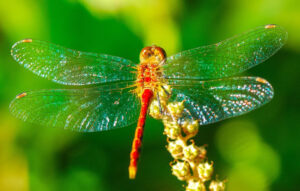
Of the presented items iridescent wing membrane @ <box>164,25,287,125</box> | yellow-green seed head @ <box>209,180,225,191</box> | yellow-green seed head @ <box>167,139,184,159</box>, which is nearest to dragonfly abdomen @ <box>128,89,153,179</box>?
iridescent wing membrane @ <box>164,25,287,125</box>

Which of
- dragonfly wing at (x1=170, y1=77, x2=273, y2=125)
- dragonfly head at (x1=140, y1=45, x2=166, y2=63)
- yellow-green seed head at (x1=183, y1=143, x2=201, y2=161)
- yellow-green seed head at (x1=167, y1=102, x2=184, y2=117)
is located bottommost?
yellow-green seed head at (x1=183, y1=143, x2=201, y2=161)

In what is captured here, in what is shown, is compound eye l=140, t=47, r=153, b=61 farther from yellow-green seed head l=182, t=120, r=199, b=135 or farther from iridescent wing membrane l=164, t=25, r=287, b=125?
yellow-green seed head l=182, t=120, r=199, b=135

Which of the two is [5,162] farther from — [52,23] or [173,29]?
[173,29]

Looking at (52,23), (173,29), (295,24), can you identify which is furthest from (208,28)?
(52,23)

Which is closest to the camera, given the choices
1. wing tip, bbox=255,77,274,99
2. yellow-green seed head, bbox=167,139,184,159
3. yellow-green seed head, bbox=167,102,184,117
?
yellow-green seed head, bbox=167,139,184,159

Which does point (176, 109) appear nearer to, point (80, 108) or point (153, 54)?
point (153, 54)

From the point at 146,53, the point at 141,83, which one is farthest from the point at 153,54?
the point at 141,83

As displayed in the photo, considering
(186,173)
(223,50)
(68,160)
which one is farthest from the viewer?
(68,160)
